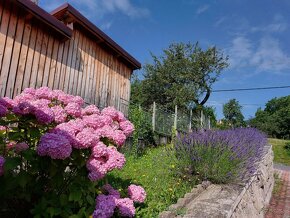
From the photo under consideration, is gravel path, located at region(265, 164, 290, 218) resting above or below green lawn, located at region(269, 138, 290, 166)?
below

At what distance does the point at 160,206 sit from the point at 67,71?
15.7 ft

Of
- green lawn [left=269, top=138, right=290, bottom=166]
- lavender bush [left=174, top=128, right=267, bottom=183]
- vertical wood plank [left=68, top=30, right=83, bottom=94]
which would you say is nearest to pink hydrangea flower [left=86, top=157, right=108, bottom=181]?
lavender bush [left=174, top=128, right=267, bottom=183]

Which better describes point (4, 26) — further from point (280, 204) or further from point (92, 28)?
point (280, 204)

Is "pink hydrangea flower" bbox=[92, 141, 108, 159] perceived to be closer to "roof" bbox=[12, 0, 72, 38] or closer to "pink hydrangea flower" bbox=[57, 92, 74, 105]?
"pink hydrangea flower" bbox=[57, 92, 74, 105]

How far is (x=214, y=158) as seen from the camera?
16.5 feet

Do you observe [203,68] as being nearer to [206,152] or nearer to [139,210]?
[206,152]

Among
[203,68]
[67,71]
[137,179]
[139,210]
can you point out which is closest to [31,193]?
[139,210]

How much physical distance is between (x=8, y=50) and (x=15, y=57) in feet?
0.65

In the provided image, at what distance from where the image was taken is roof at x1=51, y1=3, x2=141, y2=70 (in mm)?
7188

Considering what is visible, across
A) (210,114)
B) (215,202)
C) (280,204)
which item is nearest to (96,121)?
(215,202)

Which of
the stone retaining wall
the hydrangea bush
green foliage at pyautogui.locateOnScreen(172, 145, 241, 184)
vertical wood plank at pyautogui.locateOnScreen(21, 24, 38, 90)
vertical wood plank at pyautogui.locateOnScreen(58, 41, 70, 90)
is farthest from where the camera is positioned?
vertical wood plank at pyautogui.locateOnScreen(58, 41, 70, 90)

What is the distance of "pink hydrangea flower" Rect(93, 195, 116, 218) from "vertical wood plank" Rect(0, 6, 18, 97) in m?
3.86

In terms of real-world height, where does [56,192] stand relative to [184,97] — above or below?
below

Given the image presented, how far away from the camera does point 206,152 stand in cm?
515
